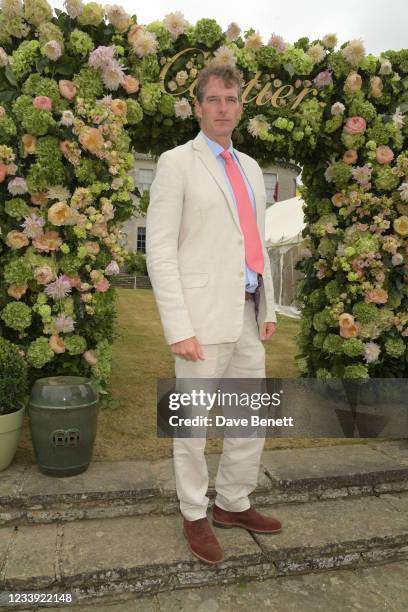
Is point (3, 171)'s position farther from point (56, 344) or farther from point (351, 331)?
point (351, 331)

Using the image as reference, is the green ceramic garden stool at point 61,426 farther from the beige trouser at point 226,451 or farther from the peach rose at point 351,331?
the peach rose at point 351,331

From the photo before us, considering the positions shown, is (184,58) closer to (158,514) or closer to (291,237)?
(158,514)

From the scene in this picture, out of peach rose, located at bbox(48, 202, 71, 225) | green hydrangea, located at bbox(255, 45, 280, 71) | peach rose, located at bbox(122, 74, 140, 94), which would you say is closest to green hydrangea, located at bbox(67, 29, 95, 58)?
peach rose, located at bbox(122, 74, 140, 94)

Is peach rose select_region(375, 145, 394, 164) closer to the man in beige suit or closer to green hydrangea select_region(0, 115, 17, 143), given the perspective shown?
the man in beige suit

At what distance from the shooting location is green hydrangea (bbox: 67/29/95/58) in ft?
13.3

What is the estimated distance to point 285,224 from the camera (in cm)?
1416

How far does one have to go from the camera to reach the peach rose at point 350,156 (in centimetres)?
487

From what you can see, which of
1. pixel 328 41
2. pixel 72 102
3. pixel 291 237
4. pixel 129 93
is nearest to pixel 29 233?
pixel 72 102

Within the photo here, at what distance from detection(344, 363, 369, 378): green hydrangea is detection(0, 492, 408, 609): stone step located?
1.75m

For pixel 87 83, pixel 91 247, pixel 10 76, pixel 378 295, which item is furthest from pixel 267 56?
pixel 378 295

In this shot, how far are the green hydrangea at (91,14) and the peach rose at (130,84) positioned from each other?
1.55 ft

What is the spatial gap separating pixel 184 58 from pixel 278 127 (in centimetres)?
101

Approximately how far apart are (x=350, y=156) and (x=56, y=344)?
3.23m

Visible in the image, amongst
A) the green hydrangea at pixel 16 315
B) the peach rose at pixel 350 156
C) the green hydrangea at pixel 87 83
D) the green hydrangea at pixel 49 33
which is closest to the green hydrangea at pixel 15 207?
the green hydrangea at pixel 16 315
